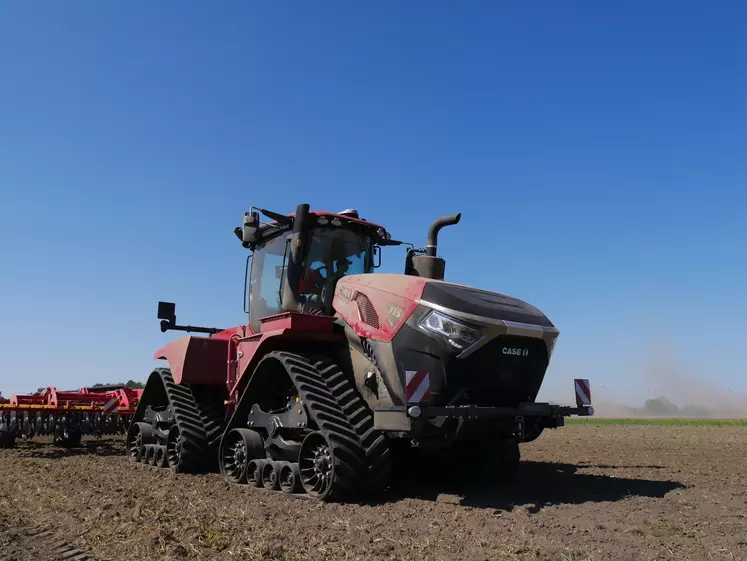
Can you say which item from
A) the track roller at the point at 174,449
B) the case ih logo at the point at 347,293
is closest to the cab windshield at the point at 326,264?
the case ih logo at the point at 347,293

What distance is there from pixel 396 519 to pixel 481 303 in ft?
7.90

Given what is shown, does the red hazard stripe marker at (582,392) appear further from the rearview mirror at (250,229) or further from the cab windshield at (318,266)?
the rearview mirror at (250,229)

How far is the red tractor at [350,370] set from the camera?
21.4 feet

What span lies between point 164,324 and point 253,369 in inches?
123

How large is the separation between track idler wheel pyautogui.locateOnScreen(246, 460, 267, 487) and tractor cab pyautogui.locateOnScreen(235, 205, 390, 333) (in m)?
1.98

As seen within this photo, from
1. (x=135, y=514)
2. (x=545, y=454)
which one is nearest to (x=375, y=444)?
(x=135, y=514)

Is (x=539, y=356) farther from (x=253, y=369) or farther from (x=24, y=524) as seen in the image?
(x=24, y=524)

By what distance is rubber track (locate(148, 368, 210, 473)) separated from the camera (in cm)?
952

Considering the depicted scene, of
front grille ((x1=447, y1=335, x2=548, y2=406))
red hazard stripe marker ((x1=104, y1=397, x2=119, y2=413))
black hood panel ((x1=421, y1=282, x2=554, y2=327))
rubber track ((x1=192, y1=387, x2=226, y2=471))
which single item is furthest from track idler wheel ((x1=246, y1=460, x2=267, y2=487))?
red hazard stripe marker ((x1=104, y1=397, x2=119, y2=413))

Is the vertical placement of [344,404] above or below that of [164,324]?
below

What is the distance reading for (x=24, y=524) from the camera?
6035 millimetres

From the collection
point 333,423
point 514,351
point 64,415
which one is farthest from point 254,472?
point 64,415

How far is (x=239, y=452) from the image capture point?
337 inches

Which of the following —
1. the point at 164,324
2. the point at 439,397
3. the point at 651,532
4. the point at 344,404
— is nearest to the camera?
the point at 651,532
